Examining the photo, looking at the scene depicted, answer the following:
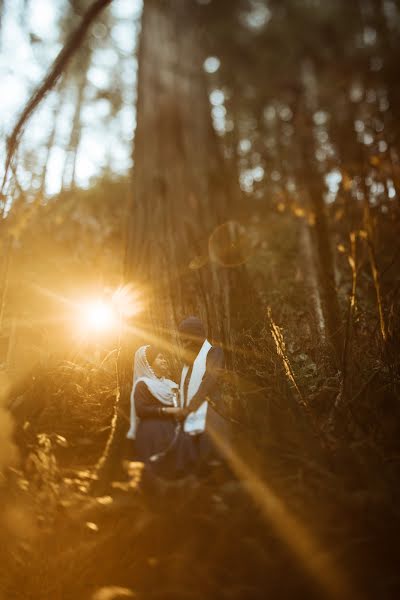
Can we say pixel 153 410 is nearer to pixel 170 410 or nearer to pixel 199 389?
pixel 170 410

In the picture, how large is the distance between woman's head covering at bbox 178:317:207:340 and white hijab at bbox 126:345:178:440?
11.8 inches

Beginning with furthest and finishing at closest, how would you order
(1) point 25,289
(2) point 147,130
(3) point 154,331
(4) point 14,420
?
(1) point 25,289, (2) point 147,130, (3) point 154,331, (4) point 14,420

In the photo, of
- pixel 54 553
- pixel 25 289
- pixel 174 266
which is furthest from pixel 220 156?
pixel 54 553

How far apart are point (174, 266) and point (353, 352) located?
1465 millimetres

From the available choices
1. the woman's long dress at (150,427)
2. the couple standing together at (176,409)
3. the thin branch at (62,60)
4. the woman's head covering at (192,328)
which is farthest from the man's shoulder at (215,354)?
the thin branch at (62,60)

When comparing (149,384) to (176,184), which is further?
(176,184)

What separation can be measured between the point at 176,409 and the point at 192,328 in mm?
531

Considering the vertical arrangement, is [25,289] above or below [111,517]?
above

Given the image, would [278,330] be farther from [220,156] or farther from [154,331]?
[220,156]

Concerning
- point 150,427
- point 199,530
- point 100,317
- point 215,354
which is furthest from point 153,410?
point 100,317

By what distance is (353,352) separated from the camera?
8.35 ft

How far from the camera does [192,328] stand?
7.79 ft

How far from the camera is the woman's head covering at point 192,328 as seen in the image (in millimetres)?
2359

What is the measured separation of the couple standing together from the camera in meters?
2.02
